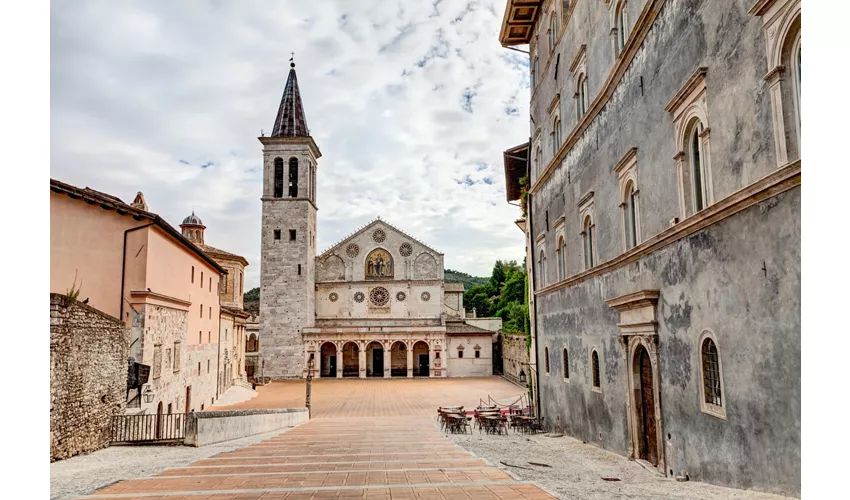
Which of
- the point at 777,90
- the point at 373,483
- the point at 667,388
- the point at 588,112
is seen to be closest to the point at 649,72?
the point at 588,112

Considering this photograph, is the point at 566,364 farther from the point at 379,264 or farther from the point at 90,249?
the point at 379,264

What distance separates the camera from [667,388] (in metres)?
7.84

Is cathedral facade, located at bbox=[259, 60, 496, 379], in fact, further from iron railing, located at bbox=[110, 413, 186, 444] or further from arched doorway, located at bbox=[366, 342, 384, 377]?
iron railing, located at bbox=[110, 413, 186, 444]

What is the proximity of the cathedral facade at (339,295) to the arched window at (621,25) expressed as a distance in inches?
1400

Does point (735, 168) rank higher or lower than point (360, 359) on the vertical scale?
higher

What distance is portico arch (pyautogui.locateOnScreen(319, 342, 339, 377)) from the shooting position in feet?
148

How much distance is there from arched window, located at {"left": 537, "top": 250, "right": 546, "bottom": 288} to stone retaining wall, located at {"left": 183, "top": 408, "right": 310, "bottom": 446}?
8.66 meters

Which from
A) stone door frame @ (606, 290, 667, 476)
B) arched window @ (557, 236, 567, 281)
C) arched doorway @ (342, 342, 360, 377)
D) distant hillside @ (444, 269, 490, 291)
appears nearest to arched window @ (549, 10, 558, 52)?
arched window @ (557, 236, 567, 281)

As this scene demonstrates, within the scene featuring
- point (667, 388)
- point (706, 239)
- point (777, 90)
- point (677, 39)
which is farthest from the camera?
point (667, 388)

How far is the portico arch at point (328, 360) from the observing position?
45.0 meters

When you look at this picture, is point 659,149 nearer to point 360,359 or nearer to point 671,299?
→ point 671,299

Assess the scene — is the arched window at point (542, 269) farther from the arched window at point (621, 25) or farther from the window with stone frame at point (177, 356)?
the window with stone frame at point (177, 356)

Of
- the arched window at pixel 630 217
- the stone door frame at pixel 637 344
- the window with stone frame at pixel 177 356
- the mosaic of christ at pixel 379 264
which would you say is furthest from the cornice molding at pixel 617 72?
the mosaic of christ at pixel 379 264

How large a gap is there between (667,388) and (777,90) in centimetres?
434
